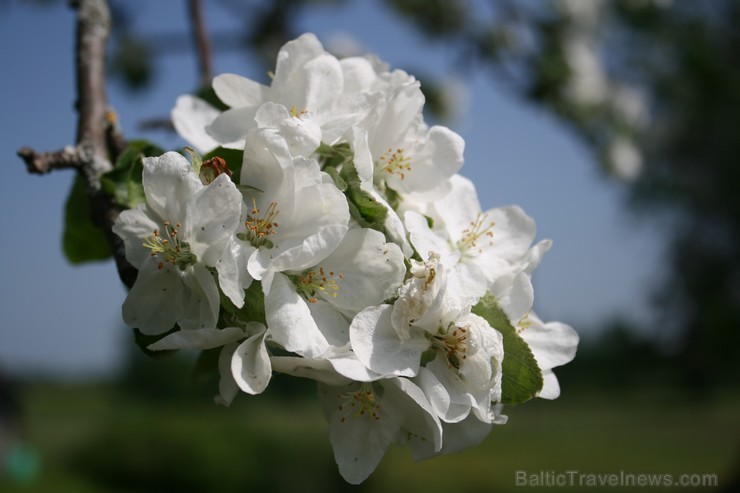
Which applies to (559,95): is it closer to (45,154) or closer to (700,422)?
(45,154)

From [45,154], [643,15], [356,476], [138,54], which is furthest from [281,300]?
[643,15]

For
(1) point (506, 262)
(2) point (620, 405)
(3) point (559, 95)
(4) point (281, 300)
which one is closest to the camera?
(4) point (281, 300)

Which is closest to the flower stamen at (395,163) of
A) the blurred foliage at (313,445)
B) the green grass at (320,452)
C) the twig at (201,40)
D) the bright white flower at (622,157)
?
the twig at (201,40)

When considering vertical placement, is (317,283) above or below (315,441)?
above

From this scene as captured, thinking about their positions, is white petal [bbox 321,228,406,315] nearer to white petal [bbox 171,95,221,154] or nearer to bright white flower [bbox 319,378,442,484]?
bright white flower [bbox 319,378,442,484]

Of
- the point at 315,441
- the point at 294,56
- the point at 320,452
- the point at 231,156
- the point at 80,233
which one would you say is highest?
the point at 294,56

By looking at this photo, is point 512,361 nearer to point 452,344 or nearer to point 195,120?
point 452,344

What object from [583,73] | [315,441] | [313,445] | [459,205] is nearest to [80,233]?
[459,205]
